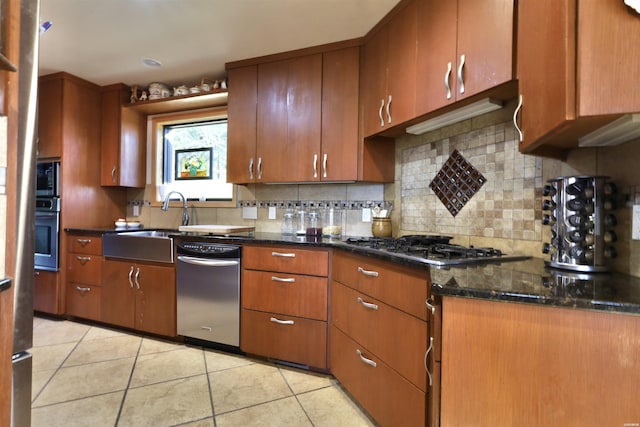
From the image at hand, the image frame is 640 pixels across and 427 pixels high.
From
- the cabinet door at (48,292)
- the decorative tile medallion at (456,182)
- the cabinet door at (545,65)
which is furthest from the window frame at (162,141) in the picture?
the cabinet door at (545,65)

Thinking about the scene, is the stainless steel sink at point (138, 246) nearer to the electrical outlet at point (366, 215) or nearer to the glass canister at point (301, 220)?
the glass canister at point (301, 220)


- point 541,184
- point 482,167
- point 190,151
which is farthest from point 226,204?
point 541,184

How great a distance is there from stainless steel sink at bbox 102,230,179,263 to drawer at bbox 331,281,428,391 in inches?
54.9

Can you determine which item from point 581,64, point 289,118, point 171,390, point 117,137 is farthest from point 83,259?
point 581,64

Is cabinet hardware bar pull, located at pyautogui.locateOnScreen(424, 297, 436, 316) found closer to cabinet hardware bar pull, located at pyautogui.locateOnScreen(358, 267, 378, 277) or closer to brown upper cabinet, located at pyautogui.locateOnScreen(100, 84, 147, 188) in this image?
cabinet hardware bar pull, located at pyautogui.locateOnScreen(358, 267, 378, 277)

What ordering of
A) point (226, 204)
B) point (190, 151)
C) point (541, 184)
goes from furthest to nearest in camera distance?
point (190, 151) → point (226, 204) → point (541, 184)

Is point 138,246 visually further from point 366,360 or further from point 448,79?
point 448,79

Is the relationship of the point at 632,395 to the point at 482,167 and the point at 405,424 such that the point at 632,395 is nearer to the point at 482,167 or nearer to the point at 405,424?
the point at 405,424

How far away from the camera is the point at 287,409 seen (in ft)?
5.45

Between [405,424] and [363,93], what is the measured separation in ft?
6.37

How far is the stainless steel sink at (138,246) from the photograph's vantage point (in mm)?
2438

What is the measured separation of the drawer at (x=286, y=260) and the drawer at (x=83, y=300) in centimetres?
163

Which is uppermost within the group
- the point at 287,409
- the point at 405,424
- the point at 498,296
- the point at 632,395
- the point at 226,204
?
the point at 226,204

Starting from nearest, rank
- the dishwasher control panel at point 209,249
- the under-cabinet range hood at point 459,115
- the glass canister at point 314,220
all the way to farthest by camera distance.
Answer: the under-cabinet range hood at point 459,115 < the dishwasher control panel at point 209,249 < the glass canister at point 314,220
